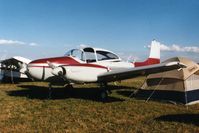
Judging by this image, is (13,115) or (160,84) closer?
(13,115)

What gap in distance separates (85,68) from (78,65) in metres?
0.38

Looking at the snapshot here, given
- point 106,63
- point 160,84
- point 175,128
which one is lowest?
point 175,128

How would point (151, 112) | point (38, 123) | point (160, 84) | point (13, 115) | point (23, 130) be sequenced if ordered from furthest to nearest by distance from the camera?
point (160, 84), point (151, 112), point (13, 115), point (38, 123), point (23, 130)

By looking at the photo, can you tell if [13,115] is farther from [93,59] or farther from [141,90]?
[141,90]

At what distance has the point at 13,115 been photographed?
9.84 meters

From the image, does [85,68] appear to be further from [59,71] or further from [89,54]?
[59,71]

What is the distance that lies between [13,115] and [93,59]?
5554 mm

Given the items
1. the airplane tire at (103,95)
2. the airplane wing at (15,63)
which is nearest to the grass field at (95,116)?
the airplane tire at (103,95)

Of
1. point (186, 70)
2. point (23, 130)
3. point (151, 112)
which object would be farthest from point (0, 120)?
point (186, 70)

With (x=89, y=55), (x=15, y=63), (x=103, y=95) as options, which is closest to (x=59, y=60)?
(x=89, y=55)

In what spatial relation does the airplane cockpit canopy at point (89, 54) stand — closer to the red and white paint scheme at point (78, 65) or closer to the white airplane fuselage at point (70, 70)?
the red and white paint scheme at point (78, 65)

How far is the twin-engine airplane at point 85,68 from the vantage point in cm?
1241

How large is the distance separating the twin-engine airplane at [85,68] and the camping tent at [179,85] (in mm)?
930

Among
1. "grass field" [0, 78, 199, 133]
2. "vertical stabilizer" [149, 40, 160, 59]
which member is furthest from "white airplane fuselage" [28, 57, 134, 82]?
"vertical stabilizer" [149, 40, 160, 59]
